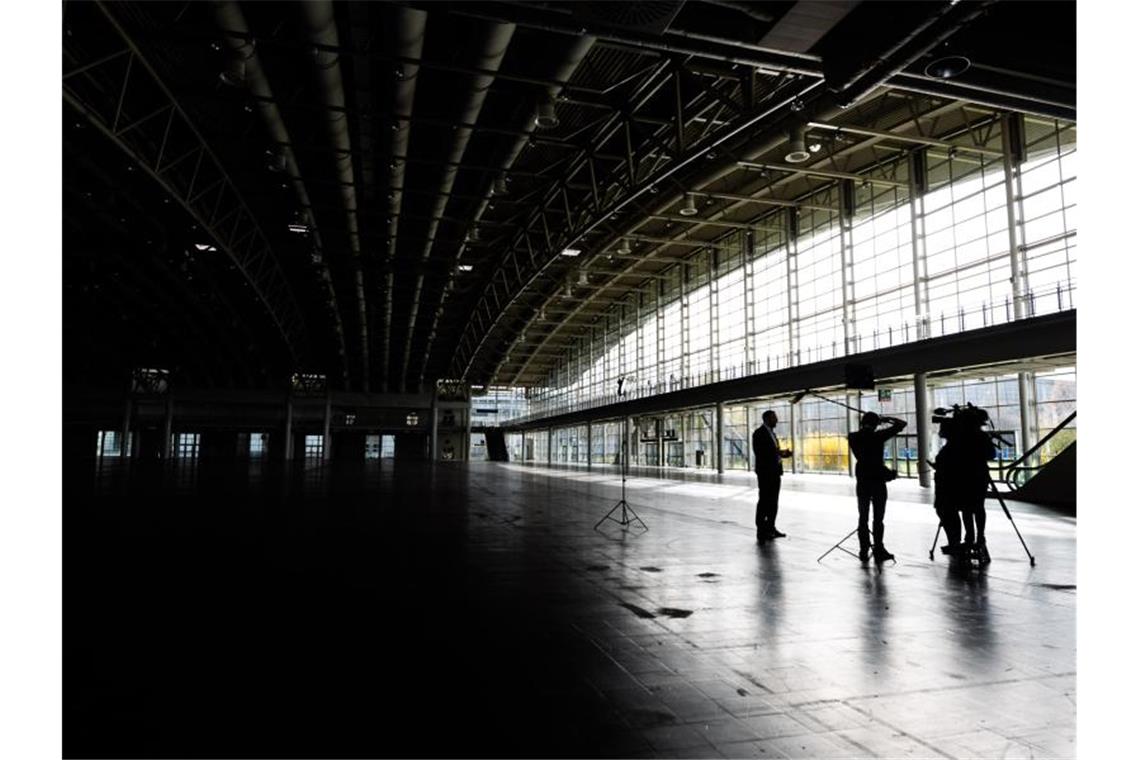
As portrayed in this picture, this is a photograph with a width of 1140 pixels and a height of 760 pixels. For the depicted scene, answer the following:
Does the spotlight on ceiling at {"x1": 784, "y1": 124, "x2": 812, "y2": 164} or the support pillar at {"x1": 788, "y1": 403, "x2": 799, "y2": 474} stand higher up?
the spotlight on ceiling at {"x1": 784, "y1": 124, "x2": 812, "y2": 164}

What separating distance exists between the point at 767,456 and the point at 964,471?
Result: 243 centimetres

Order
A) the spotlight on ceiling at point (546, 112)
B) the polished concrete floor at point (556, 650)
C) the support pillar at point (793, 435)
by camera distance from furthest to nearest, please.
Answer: the support pillar at point (793, 435) < the spotlight on ceiling at point (546, 112) < the polished concrete floor at point (556, 650)

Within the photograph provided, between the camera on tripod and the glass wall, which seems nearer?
the camera on tripod

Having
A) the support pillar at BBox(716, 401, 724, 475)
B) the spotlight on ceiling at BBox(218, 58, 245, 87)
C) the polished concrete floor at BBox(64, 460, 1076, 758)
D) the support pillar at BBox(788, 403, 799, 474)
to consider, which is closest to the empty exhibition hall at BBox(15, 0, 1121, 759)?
the polished concrete floor at BBox(64, 460, 1076, 758)

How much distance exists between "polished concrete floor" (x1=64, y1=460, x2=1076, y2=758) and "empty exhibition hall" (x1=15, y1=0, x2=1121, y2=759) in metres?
0.03

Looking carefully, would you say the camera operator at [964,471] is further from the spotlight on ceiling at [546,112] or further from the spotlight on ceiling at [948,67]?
the spotlight on ceiling at [546,112]

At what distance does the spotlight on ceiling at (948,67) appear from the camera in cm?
722

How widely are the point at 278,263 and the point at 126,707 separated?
29.2m

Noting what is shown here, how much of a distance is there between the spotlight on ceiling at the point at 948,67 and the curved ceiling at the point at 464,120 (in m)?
0.15

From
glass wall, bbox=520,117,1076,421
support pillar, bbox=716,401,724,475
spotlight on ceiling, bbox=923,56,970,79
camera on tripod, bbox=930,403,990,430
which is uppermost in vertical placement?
glass wall, bbox=520,117,1076,421

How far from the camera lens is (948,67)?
7.35 meters

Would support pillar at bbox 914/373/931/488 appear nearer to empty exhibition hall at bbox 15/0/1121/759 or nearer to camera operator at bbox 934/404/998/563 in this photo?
empty exhibition hall at bbox 15/0/1121/759

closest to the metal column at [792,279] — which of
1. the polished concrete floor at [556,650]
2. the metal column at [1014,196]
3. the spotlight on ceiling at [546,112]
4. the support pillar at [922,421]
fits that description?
the metal column at [1014,196]

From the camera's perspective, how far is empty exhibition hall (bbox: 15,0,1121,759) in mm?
3281
